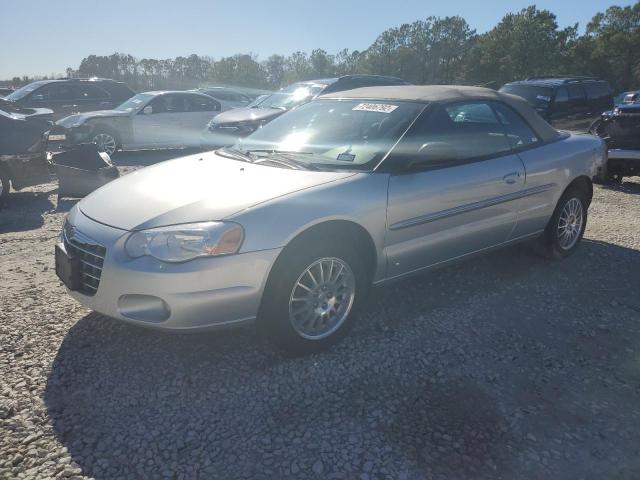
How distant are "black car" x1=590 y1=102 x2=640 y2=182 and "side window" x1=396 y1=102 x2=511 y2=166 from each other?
492 centimetres

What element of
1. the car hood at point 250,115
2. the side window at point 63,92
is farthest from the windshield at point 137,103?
the side window at point 63,92

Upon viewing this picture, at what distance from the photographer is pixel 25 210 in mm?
6906

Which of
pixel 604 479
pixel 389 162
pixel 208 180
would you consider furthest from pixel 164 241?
pixel 604 479

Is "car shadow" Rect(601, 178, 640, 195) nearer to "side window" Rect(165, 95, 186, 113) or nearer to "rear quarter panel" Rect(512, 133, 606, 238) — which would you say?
"rear quarter panel" Rect(512, 133, 606, 238)

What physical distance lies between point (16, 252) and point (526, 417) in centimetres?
479

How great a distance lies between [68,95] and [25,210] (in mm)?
8621

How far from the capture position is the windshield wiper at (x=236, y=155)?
12.3ft

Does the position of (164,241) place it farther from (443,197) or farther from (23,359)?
(443,197)

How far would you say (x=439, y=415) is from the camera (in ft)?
8.57

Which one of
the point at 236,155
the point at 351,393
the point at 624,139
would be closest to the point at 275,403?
the point at 351,393

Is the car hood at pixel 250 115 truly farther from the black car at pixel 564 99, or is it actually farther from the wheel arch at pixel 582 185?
the wheel arch at pixel 582 185

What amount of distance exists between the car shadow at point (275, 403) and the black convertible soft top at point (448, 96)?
1631 millimetres

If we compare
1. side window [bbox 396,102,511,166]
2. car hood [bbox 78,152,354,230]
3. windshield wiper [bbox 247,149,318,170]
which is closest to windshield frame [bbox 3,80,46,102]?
car hood [bbox 78,152,354,230]

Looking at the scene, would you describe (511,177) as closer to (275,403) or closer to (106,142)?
(275,403)
